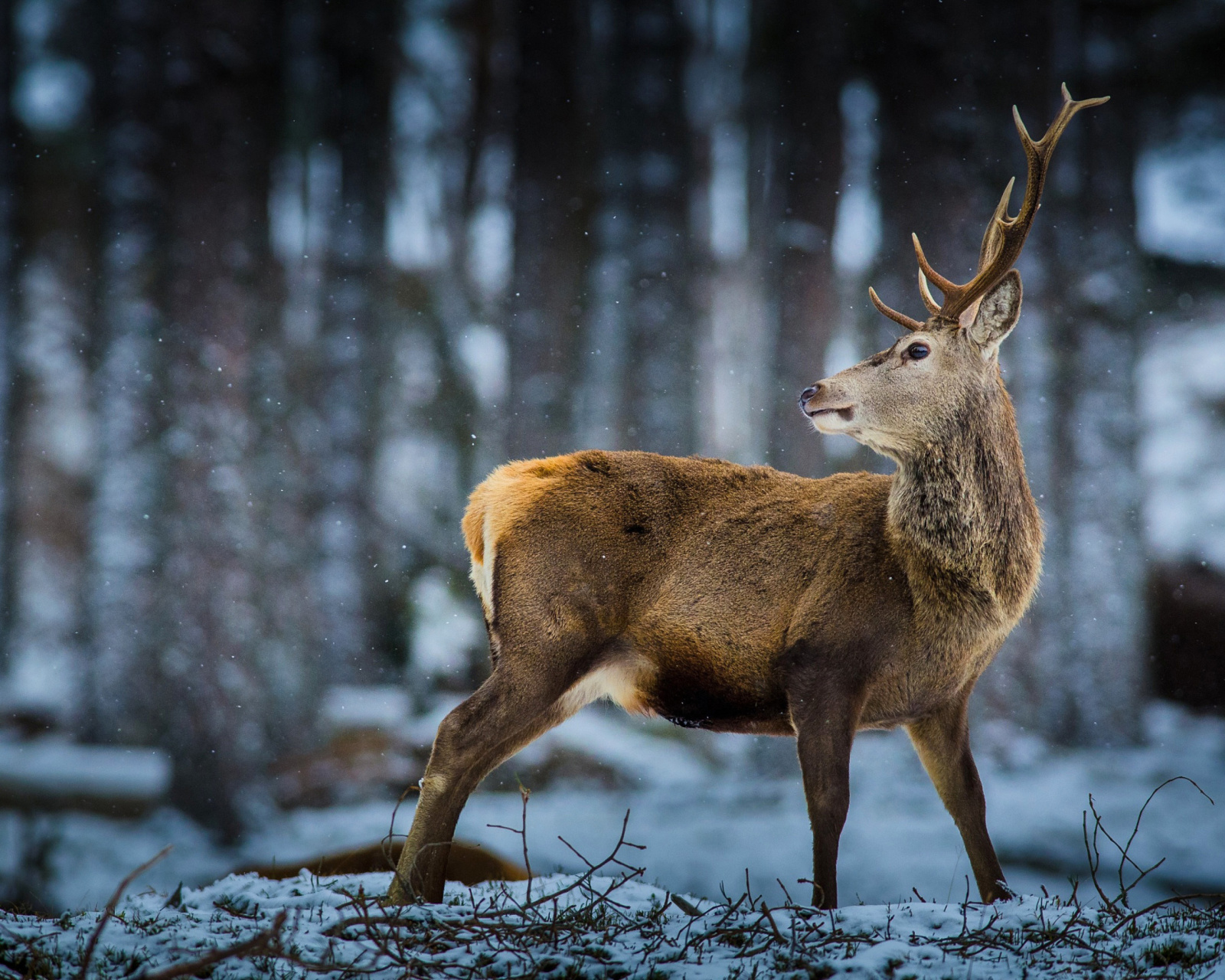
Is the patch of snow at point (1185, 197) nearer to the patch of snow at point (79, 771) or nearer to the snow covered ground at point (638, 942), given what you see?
the snow covered ground at point (638, 942)

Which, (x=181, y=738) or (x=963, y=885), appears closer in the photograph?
(x=963, y=885)

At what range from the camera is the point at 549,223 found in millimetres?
8086

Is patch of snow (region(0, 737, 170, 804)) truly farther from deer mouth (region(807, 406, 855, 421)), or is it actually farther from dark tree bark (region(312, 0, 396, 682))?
deer mouth (region(807, 406, 855, 421))

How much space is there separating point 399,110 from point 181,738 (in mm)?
6118

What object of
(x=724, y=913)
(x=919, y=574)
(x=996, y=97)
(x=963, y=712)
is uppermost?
(x=996, y=97)

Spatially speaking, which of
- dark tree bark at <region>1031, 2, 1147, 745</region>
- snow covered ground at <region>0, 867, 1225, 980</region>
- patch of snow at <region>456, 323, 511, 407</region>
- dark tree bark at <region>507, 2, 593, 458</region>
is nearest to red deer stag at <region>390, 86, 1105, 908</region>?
snow covered ground at <region>0, 867, 1225, 980</region>

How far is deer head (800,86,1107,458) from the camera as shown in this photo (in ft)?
11.1

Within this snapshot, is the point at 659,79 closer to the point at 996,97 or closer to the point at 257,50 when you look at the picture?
the point at 996,97

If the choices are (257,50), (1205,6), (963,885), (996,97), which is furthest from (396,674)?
(1205,6)

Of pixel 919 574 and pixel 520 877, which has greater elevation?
pixel 919 574

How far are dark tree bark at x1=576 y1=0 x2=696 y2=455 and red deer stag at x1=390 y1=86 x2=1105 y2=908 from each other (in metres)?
3.74

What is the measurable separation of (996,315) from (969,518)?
0.78 metres

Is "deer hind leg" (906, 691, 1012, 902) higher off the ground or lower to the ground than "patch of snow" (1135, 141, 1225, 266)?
lower

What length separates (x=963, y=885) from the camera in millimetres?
5758
